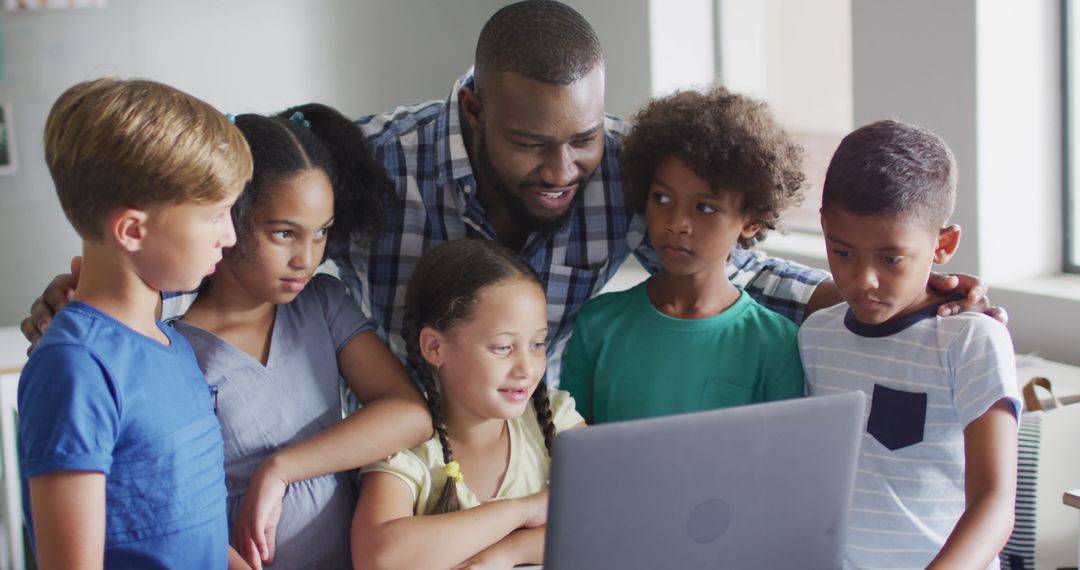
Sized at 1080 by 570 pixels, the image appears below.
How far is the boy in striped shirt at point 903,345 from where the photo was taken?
4.73ft

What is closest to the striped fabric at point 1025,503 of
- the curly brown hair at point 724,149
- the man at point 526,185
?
the man at point 526,185

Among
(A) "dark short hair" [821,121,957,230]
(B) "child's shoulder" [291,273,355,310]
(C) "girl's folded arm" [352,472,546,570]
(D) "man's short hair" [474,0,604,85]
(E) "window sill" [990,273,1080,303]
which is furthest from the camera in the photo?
(E) "window sill" [990,273,1080,303]

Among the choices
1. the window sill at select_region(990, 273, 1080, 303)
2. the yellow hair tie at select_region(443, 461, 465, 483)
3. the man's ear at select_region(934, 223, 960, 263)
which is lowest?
the window sill at select_region(990, 273, 1080, 303)

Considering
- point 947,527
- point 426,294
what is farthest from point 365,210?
point 947,527

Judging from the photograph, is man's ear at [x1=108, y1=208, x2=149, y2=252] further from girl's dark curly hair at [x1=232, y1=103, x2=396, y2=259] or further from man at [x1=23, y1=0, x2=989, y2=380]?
man at [x1=23, y1=0, x2=989, y2=380]

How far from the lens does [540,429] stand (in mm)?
1561

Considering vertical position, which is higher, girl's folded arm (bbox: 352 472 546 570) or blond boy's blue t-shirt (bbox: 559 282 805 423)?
blond boy's blue t-shirt (bbox: 559 282 805 423)

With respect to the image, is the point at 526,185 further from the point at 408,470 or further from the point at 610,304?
the point at 408,470

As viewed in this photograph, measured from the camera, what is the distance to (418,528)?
53.3 inches

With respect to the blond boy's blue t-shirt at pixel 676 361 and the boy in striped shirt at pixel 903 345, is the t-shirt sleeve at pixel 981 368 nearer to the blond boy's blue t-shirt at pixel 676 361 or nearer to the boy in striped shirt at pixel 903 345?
the boy in striped shirt at pixel 903 345

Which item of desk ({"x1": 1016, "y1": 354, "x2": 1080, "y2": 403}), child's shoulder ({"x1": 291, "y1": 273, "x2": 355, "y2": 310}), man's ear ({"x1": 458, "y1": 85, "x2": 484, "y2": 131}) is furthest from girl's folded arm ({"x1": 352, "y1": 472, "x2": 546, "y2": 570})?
desk ({"x1": 1016, "y1": 354, "x2": 1080, "y2": 403})

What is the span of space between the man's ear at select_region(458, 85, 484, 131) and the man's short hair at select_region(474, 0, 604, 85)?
0.05 metres

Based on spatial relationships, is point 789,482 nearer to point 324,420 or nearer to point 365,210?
point 324,420

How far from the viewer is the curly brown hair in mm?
1658
